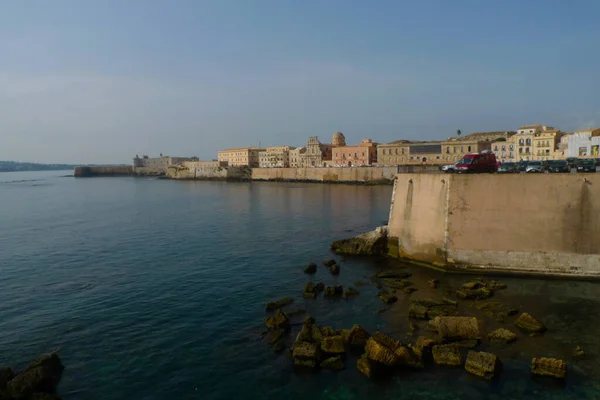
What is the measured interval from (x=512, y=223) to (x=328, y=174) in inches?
3191

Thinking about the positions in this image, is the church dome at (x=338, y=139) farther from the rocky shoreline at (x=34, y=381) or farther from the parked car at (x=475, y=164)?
the rocky shoreline at (x=34, y=381)

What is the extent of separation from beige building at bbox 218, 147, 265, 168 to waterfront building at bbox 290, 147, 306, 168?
1989 centimetres

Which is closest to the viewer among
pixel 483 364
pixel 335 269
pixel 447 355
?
pixel 483 364

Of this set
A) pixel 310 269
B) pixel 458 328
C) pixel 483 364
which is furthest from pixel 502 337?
pixel 310 269

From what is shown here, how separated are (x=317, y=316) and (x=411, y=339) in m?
4.21

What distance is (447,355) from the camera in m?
12.9

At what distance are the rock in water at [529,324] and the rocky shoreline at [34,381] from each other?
16.2 m

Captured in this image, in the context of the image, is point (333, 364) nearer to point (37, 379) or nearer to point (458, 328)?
point (458, 328)

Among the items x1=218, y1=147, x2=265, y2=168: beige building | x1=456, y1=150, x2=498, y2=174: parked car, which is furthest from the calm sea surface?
x1=218, y1=147, x2=265, y2=168: beige building

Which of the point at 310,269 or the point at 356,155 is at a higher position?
the point at 356,155

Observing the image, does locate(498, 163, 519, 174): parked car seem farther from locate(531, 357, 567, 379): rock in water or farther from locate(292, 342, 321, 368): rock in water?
locate(292, 342, 321, 368): rock in water

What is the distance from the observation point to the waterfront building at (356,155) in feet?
355

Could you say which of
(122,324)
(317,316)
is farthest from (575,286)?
(122,324)

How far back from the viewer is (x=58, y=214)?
5447 cm
